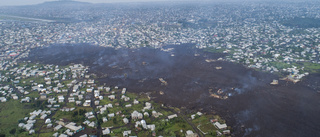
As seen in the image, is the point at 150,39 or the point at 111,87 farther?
the point at 150,39

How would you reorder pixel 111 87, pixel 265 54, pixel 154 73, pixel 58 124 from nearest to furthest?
pixel 58 124 < pixel 111 87 < pixel 154 73 < pixel 265 54

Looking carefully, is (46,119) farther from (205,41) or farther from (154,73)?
(205,41)

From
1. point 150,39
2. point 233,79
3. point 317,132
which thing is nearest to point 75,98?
point 233,79

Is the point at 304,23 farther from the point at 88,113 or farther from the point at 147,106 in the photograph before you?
the point at 88,113

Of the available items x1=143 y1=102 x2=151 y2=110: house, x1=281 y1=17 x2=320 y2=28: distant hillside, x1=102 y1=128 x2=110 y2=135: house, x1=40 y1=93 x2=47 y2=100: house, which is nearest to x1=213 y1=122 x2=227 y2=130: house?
x1=143 y1=102 x2=151 y2=110: house

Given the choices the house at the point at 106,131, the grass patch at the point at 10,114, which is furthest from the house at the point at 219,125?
the grass patch at the point at 10,114

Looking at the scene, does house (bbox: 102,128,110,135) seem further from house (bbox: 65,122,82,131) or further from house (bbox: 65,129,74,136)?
house (bbox: 65,129,74,136)

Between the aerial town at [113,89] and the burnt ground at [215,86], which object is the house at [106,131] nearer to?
the aerial town at [113,89]

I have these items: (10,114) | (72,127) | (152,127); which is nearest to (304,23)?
(152,127)
